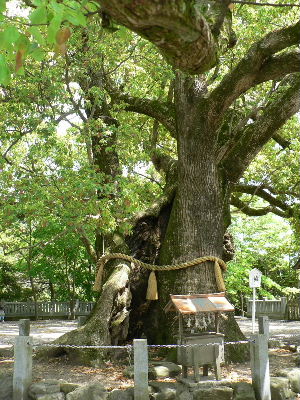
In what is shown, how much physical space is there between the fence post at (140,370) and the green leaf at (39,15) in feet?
14.4

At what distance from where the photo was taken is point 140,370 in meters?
6.39

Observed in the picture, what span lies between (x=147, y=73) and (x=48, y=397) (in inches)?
352

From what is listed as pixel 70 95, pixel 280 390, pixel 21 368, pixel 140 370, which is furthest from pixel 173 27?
pixel 70 95

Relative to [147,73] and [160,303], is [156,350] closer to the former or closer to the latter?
[160,303]

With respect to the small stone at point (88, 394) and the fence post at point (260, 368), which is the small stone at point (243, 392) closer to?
the fence post at point (260, 368)

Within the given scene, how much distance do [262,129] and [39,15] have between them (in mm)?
7360

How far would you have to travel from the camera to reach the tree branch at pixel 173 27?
354cm

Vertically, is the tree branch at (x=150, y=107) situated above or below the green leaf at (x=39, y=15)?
above

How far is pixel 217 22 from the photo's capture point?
5.60 metres

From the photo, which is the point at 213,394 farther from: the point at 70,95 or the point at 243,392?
the point at 70,95

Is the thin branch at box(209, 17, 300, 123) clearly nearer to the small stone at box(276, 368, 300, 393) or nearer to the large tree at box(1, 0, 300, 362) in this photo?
the large tree at box(1, 0, 300, 362)

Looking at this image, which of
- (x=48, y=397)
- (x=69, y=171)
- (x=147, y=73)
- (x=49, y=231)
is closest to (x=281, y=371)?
(x=48, y=397)

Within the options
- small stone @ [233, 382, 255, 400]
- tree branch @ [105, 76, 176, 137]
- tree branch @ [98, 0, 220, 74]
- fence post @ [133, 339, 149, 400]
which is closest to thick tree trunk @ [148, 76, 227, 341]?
tree branch @ [105, 76, 176, 137]

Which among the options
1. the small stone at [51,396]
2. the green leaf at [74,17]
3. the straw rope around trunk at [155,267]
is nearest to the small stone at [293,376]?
the straw rope around trunk at [155,267]
